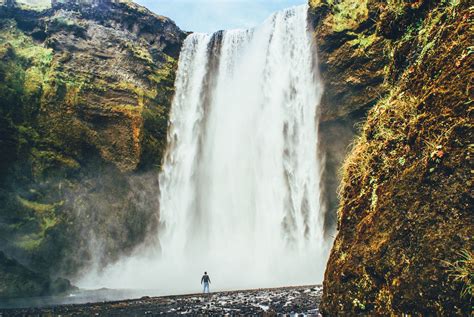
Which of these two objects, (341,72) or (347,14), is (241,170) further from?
(347,14)

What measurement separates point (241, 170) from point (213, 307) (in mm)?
16054

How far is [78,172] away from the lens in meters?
25.8

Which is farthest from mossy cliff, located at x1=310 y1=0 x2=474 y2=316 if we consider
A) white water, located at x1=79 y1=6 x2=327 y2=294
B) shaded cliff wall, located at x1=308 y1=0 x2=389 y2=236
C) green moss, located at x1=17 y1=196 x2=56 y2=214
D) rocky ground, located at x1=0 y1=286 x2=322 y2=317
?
green moss, located at x1=17 y1=196 x2=56 y2=214

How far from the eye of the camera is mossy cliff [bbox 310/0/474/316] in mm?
2959

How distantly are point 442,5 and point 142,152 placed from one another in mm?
25578

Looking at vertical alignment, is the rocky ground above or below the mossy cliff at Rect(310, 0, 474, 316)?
below

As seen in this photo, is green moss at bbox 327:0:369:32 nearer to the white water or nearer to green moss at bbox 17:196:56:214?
the white water

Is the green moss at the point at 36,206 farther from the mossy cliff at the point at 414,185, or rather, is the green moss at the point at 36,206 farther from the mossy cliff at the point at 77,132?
the mossy cliff at the point at 414,185

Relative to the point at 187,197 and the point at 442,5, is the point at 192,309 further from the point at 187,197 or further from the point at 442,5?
the point at 187,197

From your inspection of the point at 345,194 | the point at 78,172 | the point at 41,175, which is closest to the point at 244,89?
the point at 78,172

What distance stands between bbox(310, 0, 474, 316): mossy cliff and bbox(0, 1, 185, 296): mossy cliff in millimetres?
22179

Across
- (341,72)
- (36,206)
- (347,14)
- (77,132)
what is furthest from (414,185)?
(77,132)

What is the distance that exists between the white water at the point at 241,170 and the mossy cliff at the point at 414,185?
17864 mm

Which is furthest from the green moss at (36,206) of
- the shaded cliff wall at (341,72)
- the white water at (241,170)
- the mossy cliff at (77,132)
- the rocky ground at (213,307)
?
the shaded cliff wall at (341,72)
